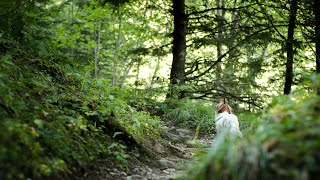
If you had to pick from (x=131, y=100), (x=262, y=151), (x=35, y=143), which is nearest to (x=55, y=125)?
(x=35, y=143)

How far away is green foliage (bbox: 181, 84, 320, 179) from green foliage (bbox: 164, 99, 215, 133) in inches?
254

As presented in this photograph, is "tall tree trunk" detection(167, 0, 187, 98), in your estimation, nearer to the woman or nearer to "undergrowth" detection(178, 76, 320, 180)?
the woman

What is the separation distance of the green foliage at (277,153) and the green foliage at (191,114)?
6455 mm

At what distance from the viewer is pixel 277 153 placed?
2.30 meters

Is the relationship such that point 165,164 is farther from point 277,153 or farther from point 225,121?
point 277,153

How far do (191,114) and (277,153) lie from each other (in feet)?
24.8

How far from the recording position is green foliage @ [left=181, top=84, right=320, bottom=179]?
7.15 ft

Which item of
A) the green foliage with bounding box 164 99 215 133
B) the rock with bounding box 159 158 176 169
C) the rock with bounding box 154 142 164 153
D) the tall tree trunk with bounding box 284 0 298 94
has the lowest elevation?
the rock with bounding box 159 158 176 169

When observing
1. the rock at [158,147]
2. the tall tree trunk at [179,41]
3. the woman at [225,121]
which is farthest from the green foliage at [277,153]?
the tall tree trunk at [179,41]

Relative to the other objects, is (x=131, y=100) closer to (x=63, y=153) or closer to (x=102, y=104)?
(x=102, y=104)

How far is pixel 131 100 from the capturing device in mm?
9547

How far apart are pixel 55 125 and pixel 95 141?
820mm

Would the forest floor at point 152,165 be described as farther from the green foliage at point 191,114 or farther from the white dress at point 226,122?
the green foliage at point 191,114

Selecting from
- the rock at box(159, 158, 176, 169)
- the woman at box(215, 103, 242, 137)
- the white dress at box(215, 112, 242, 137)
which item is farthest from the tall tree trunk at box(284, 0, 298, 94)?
the rock at box(159, 158, 176, 169)
